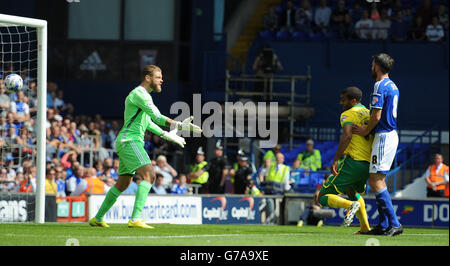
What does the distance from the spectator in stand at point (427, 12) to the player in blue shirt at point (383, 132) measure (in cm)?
1702

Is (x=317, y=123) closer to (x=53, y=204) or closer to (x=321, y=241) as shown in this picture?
(x=53, y=204)

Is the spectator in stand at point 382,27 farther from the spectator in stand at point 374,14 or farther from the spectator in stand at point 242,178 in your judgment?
the spectator in stand at point 242,178

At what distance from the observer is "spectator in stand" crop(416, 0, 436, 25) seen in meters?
28.2

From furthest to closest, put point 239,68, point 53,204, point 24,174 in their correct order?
1. point 239,68
2. point 24,174
3. point 53,204

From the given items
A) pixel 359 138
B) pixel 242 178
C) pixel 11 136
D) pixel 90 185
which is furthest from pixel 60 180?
pixel 359 138

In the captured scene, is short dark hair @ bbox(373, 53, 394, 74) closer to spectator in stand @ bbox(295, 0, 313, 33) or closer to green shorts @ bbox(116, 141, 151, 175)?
green shorts @ bbox(116, 141, 151, 175)

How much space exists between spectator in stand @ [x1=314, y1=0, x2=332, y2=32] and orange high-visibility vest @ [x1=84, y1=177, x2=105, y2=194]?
10371 millimetres

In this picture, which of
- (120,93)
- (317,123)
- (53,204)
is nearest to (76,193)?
(53,204)

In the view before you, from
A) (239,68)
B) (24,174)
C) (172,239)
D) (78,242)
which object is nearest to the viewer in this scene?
(78,242)

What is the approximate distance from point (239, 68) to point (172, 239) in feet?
62.4

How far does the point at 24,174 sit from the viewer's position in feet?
65.6

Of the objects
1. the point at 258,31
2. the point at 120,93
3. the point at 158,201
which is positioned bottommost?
the point at 158,201

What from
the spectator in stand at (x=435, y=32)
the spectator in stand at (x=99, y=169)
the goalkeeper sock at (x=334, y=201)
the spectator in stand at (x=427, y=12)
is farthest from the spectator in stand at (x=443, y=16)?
the goalkeeper sock at (x=334, y=201)

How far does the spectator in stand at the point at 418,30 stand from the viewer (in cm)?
2829
